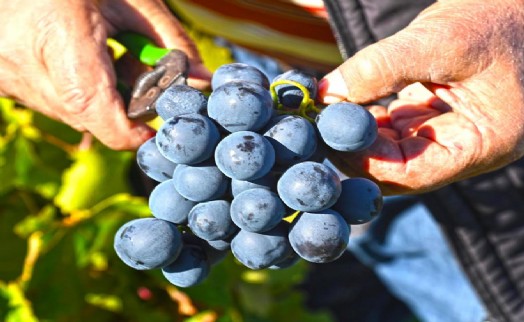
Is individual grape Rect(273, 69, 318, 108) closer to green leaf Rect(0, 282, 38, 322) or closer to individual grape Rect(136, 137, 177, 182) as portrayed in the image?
individual grape Rect(136, 137, 177, 182)

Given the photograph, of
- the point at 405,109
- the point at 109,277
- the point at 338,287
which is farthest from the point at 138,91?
the point at 338,287

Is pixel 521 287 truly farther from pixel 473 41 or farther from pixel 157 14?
pixel 157 14

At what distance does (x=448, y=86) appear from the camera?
0.85 metres

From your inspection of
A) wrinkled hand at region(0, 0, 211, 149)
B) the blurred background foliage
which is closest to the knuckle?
wrinkled hand at region(0, 0, 211, 149)

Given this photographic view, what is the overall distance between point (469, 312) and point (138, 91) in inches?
36.7

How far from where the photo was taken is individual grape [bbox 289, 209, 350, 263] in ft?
2.37

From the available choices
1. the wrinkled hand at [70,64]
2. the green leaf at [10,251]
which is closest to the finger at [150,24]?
the wrinkled hand at [70,64]

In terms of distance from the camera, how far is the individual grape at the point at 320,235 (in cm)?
72

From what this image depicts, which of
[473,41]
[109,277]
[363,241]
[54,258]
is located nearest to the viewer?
[473,41]

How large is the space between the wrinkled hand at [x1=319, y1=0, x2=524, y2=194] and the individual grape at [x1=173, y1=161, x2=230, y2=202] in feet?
0.52

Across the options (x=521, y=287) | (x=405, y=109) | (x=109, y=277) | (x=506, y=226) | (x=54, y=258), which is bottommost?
(x=521, y=287)

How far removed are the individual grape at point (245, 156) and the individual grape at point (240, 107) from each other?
0.01 metres

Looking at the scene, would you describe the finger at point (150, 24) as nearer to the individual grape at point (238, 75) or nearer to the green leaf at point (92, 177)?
the individual grape at point (238, 75)

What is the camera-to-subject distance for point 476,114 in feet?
2.81
